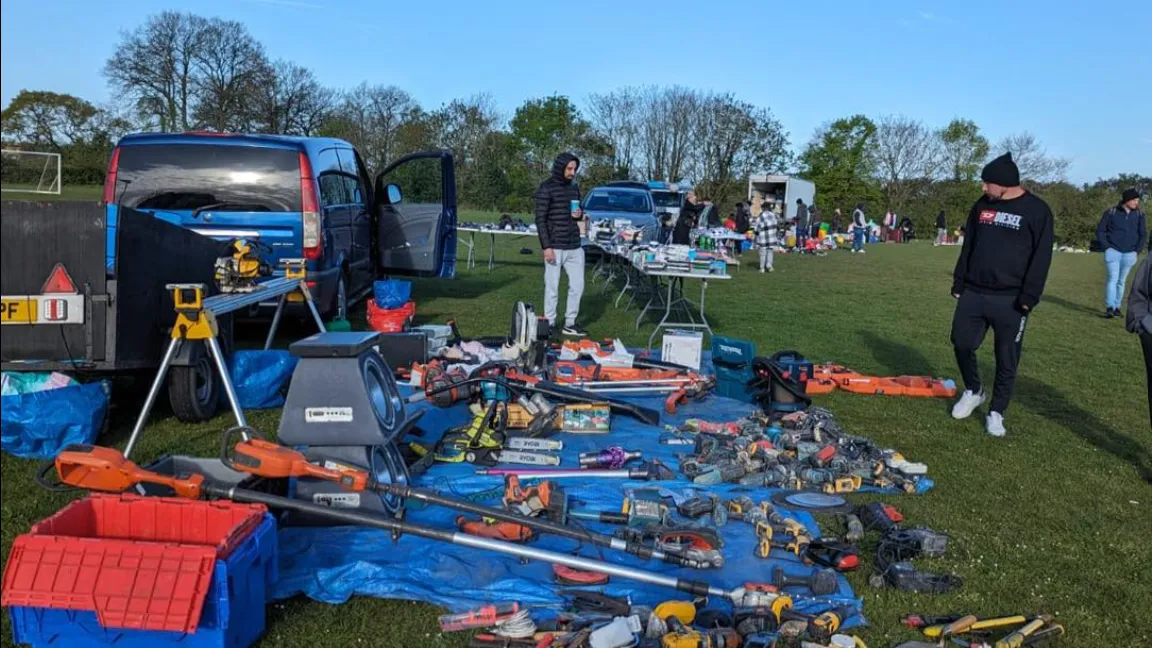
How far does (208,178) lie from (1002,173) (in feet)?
22.5

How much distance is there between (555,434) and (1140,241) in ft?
36.8

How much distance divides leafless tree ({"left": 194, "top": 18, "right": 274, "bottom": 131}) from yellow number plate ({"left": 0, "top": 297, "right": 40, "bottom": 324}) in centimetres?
4194

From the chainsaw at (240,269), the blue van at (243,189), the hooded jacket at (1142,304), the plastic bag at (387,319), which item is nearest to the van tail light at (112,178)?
the blue van at (243,189)

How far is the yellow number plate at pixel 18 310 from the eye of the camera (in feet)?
16.0

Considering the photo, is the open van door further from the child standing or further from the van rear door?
the child standing

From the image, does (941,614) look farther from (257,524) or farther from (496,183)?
(496,183)

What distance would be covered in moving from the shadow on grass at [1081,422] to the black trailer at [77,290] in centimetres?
675

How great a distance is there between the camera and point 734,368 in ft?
24.6

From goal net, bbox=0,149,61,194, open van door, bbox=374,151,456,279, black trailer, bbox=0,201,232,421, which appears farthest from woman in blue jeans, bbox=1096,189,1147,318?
goal net, bbox=0,149,61,194

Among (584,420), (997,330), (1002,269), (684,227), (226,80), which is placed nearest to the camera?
(584,420)

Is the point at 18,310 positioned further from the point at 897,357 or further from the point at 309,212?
the point at 897,357

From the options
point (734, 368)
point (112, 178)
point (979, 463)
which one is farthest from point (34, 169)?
point (979, 463)

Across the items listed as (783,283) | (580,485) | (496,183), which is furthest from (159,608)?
(496,183)

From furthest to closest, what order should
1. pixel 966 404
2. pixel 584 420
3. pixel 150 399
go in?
pixel 966 404 → pixel 584 420 → pixel 150 399
